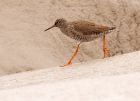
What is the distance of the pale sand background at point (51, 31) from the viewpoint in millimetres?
12188

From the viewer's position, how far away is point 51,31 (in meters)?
13.4

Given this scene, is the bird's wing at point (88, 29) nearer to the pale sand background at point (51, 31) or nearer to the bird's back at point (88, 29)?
the bird's back at point (88, 29)

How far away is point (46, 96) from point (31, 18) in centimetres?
887

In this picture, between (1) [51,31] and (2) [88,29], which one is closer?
(2) [88,29]

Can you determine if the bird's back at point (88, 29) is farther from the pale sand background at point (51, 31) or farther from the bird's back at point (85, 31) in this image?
the pale sand background at point (51, 31)

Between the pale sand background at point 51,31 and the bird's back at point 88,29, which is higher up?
the bird's back at point 88,29

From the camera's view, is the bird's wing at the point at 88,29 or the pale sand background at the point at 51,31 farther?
the pale sand background at the point at 51,31

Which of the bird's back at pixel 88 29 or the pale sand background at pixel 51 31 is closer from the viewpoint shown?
the bird's back at pixel 88 29

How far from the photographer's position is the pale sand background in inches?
480

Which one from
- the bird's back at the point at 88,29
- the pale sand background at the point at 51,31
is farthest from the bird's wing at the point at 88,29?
the pale sand background at the point at 51,31

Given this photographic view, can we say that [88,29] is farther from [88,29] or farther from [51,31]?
[51,31]

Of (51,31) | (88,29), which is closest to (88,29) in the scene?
(88,29)

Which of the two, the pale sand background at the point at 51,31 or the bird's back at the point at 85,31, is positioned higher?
the bird's back at the point at 85,31

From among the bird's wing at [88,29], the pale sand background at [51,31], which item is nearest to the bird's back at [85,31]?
the bird's wing at [88,29]
